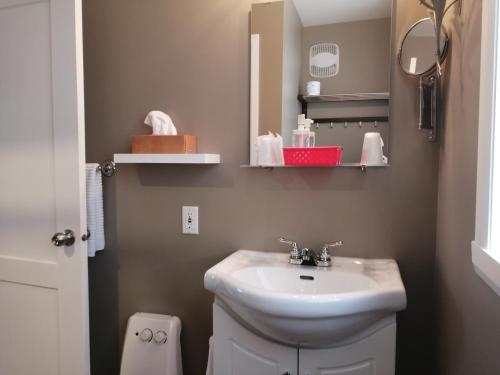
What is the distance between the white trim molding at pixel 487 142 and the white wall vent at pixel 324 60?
1.97 ft

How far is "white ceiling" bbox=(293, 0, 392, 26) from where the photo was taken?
131 cm

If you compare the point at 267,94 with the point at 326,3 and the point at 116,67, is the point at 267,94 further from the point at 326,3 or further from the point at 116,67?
the point at 116,67

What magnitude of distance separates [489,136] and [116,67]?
4.84 feet

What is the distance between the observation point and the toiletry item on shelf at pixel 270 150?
1.37m

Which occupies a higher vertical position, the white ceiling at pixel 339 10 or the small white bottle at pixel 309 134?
the white ceiling at pixel 339 10

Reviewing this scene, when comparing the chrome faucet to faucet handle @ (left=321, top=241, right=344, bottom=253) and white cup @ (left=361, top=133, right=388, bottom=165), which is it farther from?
white cup @ (left=361, top=133, right=388, bottom=165)

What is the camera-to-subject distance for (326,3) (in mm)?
1359

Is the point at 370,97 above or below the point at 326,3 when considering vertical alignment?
below

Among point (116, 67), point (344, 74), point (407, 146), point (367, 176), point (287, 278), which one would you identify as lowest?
point (287, 278)

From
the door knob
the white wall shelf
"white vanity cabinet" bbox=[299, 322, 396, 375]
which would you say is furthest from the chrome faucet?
the door knob

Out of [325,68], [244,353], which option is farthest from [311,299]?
[325,68]

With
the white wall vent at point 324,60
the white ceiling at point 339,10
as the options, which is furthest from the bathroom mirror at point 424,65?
the white wall vent at point 324,60

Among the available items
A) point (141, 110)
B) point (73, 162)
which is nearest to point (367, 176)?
point (141, 110)

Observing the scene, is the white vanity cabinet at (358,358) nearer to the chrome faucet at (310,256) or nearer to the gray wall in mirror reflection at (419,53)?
the chrome faucet at (310,256)
